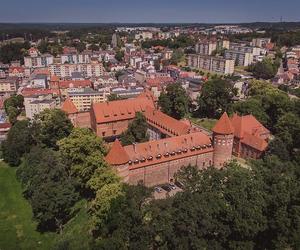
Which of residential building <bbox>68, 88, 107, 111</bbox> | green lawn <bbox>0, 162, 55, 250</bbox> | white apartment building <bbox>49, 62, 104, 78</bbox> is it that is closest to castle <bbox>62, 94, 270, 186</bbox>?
green lawn <bbox>0, 162, 55, 250</bbox>

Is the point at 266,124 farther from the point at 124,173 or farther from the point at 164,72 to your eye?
the point at 164,72

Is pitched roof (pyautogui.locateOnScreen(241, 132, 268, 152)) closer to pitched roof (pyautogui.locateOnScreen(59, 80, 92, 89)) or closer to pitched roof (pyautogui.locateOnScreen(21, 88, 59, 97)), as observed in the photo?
pitched roof (pyautogui.locateOnScreen(21, 88, 59, 97))

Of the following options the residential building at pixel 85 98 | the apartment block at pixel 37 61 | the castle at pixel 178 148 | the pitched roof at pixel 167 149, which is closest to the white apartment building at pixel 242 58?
the residential building at pixel 85 98

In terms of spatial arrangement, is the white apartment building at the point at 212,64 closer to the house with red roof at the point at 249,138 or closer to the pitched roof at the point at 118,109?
the pitched roof at the point at 118,109

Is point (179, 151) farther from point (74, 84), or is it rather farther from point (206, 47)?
point (206, 47)

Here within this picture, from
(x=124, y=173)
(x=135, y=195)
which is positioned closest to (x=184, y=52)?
(x=124, y=173)
